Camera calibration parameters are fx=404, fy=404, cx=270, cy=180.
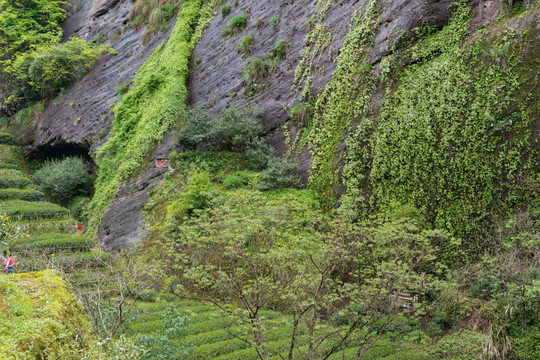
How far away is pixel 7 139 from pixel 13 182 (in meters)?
8.36

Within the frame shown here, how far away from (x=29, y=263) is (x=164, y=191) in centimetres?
526

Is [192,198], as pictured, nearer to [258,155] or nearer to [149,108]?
[258,155]

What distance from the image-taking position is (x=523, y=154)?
8.03 m

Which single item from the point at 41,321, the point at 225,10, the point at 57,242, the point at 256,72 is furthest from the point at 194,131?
the point at 41,321

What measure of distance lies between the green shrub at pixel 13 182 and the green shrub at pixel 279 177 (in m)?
13.5

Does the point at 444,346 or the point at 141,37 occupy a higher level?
the point at 141,37

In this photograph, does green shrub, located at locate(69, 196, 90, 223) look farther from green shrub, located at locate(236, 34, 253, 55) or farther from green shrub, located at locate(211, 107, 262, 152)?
green shrub, located at locate(236, 34, 253, 55)

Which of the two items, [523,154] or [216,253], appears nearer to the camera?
[216,253]

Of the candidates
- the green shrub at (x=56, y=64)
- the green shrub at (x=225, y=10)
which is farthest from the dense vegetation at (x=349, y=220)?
the green shrub at (x=56, y=64)

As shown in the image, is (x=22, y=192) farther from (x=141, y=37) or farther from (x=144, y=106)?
(x=141, y=37)

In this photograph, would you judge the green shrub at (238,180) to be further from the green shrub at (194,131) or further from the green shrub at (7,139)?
the green shrub at (7,139)

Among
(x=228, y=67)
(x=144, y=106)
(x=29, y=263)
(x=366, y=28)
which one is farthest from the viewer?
(x=144, y=106)

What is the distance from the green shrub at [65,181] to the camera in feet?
67.4

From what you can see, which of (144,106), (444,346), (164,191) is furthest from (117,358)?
(144,106)
